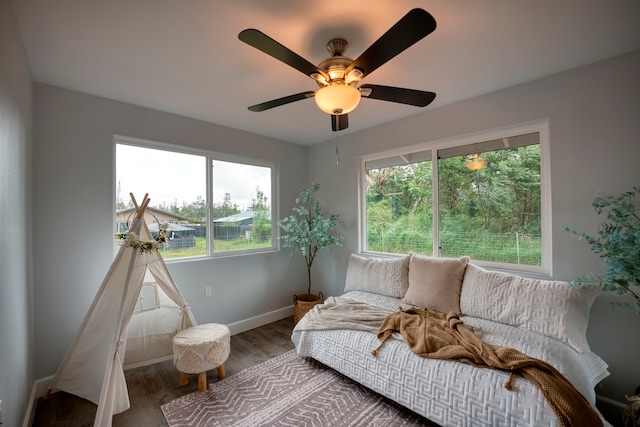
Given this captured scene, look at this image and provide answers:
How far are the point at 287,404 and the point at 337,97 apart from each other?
7.02 feet

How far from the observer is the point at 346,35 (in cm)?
164

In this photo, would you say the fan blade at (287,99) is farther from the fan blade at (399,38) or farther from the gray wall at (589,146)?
the gray wall at (589,146)

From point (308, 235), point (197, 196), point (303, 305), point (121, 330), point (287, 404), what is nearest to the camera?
point (121, 330)

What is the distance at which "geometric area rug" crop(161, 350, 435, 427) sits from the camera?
183 cm

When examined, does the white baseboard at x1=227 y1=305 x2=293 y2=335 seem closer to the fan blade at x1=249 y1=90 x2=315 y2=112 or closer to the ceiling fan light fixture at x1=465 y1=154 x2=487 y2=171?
the fan blade at x1=249 y1=90 x2=315 y2=112

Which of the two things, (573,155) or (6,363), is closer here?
(6,363)

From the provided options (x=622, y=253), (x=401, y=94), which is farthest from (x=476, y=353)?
(x=401, y=94)

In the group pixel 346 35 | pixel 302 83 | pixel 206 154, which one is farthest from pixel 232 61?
pixel 206 154

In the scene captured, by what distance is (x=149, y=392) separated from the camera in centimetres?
217

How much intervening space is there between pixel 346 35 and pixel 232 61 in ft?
2.70

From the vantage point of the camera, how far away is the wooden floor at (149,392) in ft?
6.14

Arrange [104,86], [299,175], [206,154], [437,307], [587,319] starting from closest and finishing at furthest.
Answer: [587,319] < [104,86] < [437,307] < [206,154] < [299,175]

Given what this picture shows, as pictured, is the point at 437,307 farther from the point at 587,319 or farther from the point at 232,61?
the point at 232,61

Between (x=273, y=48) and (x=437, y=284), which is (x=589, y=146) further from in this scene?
(x=273, y=48)
